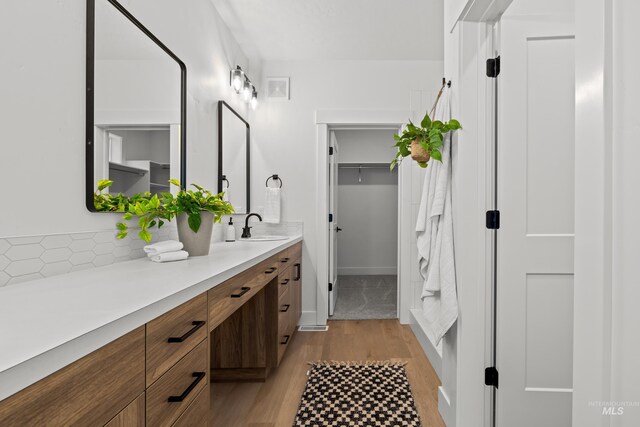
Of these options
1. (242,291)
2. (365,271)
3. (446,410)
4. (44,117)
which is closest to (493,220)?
(446,410)

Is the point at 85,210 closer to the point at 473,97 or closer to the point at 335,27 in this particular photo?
the point at 473,97

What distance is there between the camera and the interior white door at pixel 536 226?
151 cm

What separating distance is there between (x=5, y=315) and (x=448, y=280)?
1582 mm

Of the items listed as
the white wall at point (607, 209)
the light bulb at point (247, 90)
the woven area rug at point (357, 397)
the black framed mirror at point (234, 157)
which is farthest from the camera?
the light bulb at point (247, 90)

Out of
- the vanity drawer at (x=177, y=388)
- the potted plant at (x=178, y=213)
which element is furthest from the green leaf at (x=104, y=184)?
the vanity drawer at (x=177, y=388)

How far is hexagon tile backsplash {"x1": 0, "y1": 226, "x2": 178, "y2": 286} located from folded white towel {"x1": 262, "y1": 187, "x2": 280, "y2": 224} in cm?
177

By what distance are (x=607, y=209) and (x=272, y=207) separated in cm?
282

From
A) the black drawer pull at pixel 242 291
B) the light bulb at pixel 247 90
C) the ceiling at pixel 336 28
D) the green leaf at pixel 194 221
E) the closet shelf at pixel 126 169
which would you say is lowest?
the black drawer pull at pixel 242 291

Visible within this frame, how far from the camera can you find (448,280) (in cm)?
164

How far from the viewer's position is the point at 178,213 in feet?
5.30

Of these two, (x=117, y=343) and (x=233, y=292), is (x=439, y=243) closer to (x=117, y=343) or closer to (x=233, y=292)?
(x=233, y=292)

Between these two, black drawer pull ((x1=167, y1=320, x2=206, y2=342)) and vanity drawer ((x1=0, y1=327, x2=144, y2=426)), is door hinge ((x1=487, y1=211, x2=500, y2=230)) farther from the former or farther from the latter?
vanity drawer ((x1=0, y1=327, x2=144, y2=426))

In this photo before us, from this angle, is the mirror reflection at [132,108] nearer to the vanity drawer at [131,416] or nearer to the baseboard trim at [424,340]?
the vanity drawer at [131,416]

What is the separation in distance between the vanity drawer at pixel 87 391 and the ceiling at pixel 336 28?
8.30 feet
